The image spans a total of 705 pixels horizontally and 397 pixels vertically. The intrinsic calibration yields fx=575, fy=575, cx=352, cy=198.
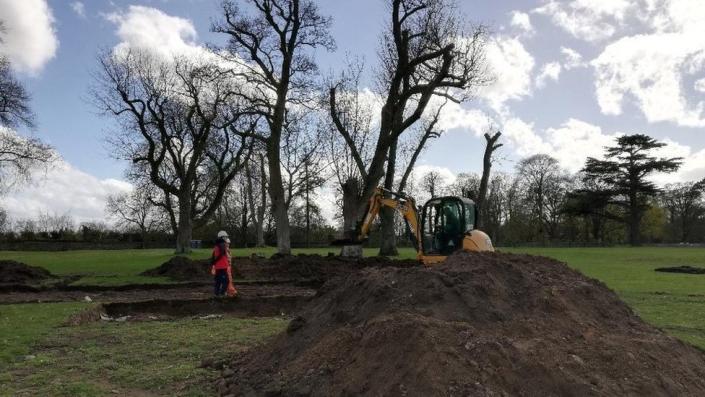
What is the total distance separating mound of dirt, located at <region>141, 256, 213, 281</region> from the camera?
67.3 feet

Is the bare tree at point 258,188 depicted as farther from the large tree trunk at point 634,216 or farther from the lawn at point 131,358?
the large tree trunk at point 634,216

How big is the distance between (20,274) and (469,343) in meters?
19.7

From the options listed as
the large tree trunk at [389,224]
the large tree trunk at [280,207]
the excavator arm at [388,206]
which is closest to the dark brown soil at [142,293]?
the excavator arm at [388,206]

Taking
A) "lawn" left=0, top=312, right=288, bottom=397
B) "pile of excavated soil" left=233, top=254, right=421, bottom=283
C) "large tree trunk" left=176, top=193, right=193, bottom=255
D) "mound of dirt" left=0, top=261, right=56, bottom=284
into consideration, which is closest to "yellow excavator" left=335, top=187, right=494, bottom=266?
"pile of excavated soil" left=233, top=254, right=421, bottom=283

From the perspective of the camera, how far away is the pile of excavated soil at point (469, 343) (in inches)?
199

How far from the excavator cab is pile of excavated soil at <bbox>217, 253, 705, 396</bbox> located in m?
6.94

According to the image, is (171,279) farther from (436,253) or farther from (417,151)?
(417,151)

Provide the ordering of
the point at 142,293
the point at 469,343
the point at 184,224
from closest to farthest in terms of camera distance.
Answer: the point at 469,343
the point at 142,293
the point at 184,224

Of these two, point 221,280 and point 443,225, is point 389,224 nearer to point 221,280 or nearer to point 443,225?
point 443,225

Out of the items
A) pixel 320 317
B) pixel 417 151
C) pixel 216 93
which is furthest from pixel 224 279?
pixel 417 151

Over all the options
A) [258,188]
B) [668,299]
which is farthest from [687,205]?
[668,299]

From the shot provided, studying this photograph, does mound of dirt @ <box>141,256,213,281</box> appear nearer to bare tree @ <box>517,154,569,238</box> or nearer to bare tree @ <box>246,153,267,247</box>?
bare tree @ <box>246,153,267,247</box>

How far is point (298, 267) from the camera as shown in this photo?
2202 cm

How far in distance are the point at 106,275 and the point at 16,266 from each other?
3199mm
